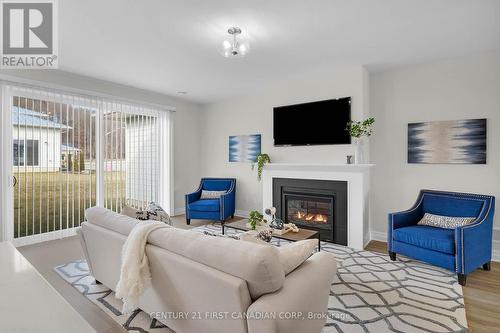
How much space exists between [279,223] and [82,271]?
236cm

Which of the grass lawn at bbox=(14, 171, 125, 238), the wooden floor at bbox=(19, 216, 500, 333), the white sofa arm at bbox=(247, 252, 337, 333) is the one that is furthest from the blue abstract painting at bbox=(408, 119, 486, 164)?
the grass lawn at bbox=(14, 171, 125, 238)

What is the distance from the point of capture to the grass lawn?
3.91 meters

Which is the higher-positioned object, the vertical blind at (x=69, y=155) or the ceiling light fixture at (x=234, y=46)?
the ceiling light fixture at (x=234, y=46)

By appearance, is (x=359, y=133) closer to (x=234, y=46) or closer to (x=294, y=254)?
(x=234, y=46)

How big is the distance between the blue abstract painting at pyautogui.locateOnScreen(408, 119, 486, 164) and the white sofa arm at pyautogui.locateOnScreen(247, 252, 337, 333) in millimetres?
2978

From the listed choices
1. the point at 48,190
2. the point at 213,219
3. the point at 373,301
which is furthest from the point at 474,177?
the point at 48,190

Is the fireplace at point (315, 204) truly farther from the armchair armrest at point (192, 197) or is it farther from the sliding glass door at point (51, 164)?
the sliding glass door at point (51, 164)

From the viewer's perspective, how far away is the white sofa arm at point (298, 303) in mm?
1175

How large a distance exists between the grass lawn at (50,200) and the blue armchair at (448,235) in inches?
188

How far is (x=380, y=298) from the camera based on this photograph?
2.42 meters

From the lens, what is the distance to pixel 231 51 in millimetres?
2879

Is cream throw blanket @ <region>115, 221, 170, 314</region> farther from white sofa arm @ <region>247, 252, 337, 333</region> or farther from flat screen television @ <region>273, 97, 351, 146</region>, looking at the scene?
flat screen television @ <region>273, 97, 351, 146</region>

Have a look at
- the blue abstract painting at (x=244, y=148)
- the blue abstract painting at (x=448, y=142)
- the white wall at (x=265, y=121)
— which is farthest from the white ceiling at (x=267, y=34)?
the blue abstract painting at (x=244, y=148)

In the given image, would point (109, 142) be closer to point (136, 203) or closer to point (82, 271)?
point (136, 203)
